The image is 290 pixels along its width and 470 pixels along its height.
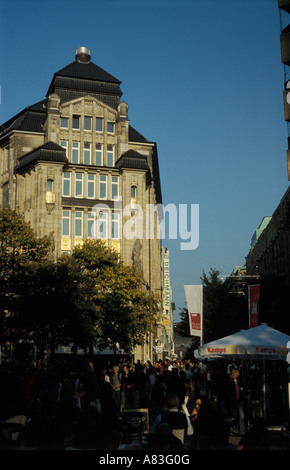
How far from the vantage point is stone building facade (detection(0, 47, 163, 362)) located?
165 ft

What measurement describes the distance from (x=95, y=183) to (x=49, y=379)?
34675 mm

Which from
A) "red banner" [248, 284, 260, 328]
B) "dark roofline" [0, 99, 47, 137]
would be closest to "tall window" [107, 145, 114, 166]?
"dark roofline" [0, 99, 47, 137]

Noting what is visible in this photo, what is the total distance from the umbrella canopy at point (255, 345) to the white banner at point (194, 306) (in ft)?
34.6

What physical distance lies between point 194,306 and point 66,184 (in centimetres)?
2541

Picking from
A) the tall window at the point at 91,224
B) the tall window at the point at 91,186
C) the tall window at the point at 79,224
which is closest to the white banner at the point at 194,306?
the tall window at the point at 91,224

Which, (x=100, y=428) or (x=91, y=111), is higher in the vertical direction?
(x=91, y=111)

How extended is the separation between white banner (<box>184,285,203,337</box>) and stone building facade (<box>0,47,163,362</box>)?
21.0 m

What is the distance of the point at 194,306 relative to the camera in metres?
29.1

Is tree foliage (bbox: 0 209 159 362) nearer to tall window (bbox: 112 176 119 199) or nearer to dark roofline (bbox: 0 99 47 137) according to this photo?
tall window (bbox: 112 176 119 199)

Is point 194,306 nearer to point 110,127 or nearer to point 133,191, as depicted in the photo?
point 133,191

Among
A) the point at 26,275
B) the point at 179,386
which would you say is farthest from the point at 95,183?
the point at 179,386
